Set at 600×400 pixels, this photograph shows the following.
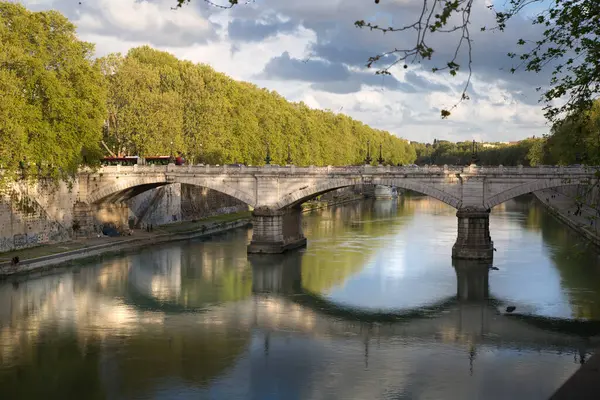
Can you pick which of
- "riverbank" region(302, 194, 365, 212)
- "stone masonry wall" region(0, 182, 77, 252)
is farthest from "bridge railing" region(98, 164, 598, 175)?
"riverbank" region(302, 194, 365, 212)

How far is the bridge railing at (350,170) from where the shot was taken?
2222 inches

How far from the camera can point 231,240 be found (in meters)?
73.2

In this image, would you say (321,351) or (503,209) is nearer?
(321,351)

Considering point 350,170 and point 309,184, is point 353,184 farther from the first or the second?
point 309,184

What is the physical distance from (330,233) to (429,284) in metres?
29.7

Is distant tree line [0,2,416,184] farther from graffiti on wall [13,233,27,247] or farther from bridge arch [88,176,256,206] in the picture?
graffiti on wall [13,233,27,247]

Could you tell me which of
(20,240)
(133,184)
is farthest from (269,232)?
(20,240)

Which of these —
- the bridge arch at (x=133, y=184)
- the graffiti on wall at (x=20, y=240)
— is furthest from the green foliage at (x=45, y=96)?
the graffiti on wall at (x=20, y=240)

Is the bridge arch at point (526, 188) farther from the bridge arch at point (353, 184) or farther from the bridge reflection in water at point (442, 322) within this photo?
the bridge reflection in water at point (442, 322)

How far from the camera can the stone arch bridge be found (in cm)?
5747

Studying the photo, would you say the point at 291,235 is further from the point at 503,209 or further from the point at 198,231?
the point at 503,209

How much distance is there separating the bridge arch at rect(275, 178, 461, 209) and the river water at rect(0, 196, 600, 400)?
4.59m

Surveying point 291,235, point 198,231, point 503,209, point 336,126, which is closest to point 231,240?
point 198,231

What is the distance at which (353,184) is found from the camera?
201ft
